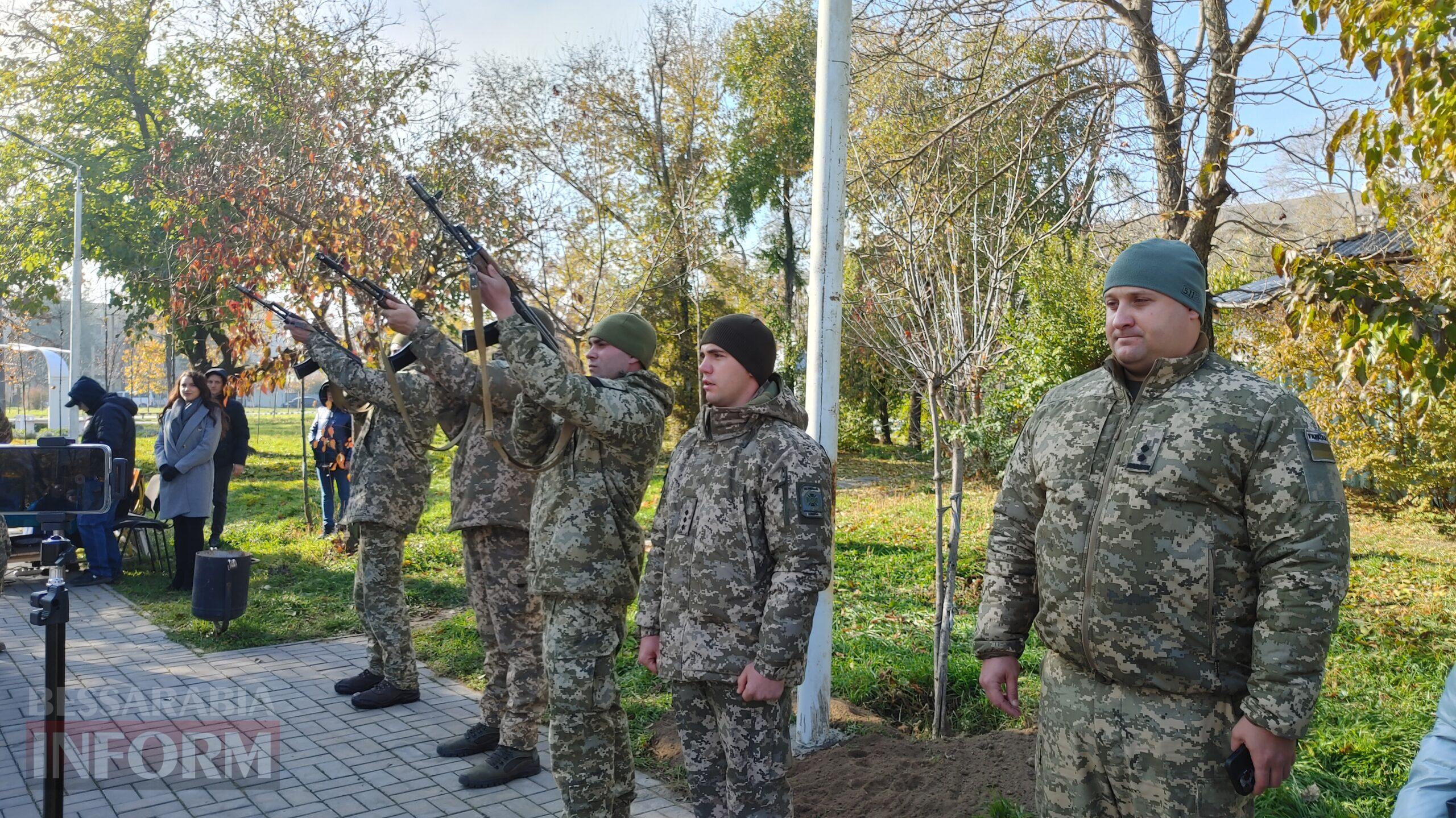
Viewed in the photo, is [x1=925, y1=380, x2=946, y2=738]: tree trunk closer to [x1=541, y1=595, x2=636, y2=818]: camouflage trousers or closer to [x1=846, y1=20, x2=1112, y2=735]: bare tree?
[x1=846, y1=20, x2=1112, y2=735]: bare tree

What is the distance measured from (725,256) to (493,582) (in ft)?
72.2

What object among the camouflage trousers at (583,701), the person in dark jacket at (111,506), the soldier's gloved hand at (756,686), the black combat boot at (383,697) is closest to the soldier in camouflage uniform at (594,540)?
the camouflage trousers at (583,701)

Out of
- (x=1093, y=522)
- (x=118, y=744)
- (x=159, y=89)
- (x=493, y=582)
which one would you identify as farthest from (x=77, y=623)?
(x=159, y=89)

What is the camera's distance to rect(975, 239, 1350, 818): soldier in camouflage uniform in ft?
7.29

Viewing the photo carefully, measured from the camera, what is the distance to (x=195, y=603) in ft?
23.3

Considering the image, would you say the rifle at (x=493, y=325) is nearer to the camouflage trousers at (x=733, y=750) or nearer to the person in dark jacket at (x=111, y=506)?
the camouflage trousers at (x=733, y=750)

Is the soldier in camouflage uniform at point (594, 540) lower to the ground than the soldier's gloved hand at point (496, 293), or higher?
lower

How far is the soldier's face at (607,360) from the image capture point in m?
4.00

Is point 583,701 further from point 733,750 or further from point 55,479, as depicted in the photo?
point 55,479

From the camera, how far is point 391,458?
18.8ft

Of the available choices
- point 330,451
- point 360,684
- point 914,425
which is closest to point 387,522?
point 360,684

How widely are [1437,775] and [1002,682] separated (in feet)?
4.05

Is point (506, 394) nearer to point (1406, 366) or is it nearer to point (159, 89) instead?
point (1406, 366)

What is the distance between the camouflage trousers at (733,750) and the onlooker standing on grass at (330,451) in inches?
275
